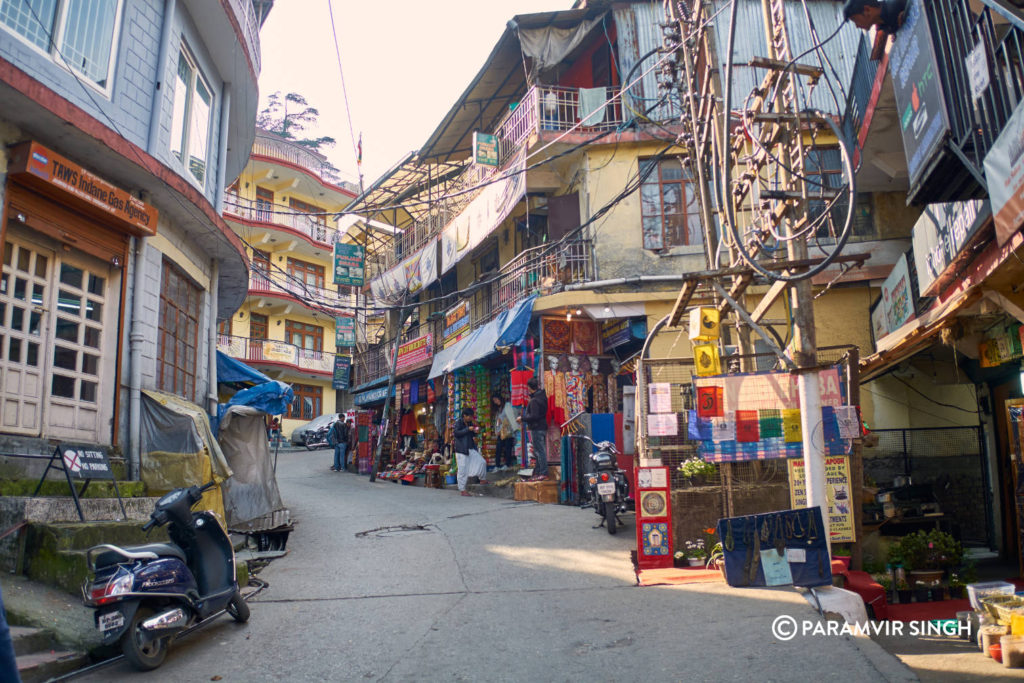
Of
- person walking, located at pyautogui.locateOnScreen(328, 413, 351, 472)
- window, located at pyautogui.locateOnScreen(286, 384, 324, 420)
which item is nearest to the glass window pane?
person walking, located at pyautogui.locateOnScreen(328, 413, 351, 472)

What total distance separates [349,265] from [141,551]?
20834mm

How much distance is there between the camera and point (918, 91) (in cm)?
759

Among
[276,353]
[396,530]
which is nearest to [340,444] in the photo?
[276,353]

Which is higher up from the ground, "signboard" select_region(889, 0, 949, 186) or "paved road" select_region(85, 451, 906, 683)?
"signboard" select_region(889, 0, 949, 186)

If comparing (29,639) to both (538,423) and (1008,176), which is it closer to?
(1008,176)

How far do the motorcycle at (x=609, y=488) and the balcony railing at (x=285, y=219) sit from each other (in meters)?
26.4

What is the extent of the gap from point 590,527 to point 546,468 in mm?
4136

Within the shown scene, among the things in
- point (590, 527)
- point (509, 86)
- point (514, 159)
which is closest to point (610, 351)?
point (514, 159)

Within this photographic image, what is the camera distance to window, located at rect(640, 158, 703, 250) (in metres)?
15.4

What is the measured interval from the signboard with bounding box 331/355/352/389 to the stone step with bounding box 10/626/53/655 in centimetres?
2430

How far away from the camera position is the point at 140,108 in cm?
973

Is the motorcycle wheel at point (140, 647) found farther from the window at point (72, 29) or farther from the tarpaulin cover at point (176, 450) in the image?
the window at point (72, 29)

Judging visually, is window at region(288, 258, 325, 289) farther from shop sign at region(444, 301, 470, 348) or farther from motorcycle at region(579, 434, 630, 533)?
motorcycle at region(579, 434, 630, 533)

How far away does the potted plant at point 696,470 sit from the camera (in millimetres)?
8664
